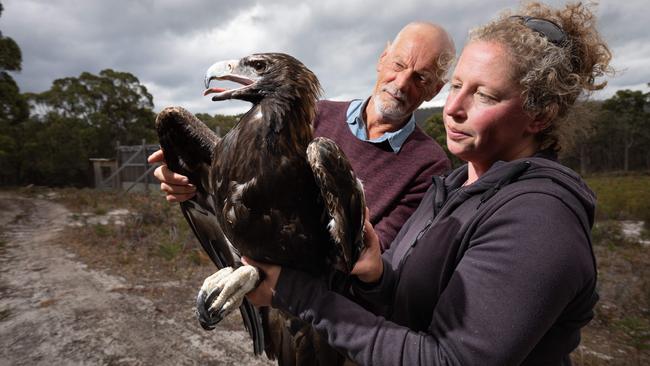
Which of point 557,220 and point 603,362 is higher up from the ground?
point 557,220

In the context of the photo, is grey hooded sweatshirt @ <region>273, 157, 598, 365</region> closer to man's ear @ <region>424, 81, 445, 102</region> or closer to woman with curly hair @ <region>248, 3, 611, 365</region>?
woman with curly hair @ <region>248, 3, 611, 365</region>

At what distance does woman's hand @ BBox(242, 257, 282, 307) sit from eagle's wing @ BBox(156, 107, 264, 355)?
75 centimetres

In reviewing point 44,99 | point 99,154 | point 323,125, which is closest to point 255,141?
point 323,125

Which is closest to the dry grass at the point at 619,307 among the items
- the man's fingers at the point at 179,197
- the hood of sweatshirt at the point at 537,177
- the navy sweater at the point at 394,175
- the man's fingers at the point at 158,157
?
the navy sweater at the point at 394,175

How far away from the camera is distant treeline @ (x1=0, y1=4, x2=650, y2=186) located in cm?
2547

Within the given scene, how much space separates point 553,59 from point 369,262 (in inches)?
48.3

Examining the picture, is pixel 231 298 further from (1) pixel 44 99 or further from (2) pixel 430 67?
→ (1) pixel 44 99

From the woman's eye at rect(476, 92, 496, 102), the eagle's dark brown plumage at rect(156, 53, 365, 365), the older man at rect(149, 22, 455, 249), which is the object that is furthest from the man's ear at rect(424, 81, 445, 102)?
the woman's eye at rect(476, 92, 496, 102)

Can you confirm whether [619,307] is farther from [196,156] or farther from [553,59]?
[196,156]

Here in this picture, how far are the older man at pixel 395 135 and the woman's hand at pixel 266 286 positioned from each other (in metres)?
0.85

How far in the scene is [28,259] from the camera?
8578 millimetres

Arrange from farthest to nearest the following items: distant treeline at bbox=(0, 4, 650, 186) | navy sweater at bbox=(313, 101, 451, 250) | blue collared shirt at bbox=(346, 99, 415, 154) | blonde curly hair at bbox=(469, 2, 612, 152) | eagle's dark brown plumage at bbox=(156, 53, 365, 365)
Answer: distant treeline at bbox=(0, 4, 650, 186) < blue collared shirt at bbox=(346, 99, 415, 154) < navy sweater at bbox=(313, 101, 451, 250) < eagle's dark brown plumage at bbox=(156, 53, 365, 365) < blonde curly hair at bbox=(469, 2, 612, 152)

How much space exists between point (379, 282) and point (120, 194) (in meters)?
21.8

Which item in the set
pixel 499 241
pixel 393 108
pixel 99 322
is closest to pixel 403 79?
pixel 393 108
